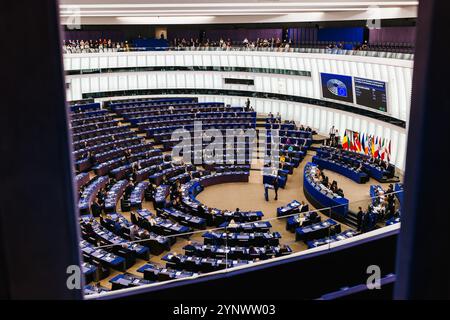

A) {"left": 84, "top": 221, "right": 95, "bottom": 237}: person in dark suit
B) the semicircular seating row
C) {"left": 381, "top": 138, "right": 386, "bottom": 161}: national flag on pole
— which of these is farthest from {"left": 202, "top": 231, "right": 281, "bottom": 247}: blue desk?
{"left": 381, "top": 138, "right": 386, "bottom": 161}: national flag on pole

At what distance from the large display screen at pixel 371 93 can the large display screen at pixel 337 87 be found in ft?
2.61

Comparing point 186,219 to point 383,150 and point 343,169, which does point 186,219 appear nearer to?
point 343,169

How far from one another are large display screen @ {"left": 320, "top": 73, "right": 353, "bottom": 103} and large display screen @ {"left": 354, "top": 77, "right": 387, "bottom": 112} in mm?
797

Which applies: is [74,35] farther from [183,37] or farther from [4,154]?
[4,154]

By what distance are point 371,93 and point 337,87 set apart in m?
3.53

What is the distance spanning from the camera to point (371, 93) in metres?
23.5

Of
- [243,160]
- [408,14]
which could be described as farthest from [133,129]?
[408,14]

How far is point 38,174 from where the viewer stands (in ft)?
6.77

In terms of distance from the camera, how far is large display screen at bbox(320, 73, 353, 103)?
84.4 feet

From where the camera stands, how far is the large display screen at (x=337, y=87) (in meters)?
25.7

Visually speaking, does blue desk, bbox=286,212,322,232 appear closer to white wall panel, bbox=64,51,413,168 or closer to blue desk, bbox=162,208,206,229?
blue desk, bbox=162,208,206,229

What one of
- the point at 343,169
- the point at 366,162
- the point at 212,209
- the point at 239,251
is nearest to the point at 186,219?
the point at 212,209

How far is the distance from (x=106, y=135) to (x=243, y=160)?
776 cm

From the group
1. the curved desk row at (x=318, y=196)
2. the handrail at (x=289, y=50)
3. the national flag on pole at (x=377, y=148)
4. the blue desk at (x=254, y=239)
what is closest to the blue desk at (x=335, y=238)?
the blue desk at (x=254, y=239)
